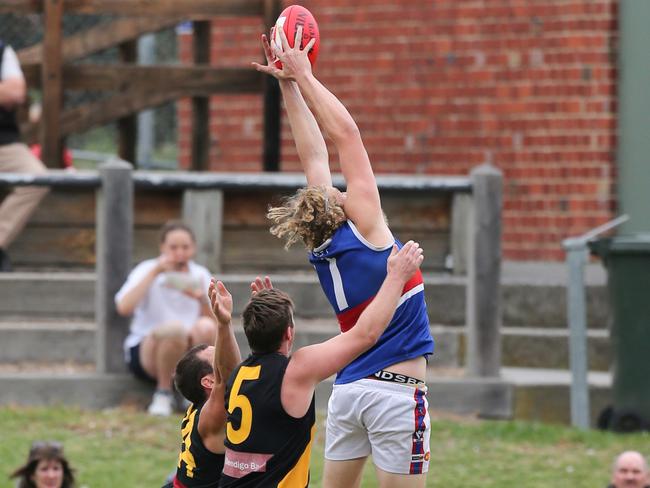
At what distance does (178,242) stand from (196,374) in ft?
11.8

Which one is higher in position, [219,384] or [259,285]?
[259,285]

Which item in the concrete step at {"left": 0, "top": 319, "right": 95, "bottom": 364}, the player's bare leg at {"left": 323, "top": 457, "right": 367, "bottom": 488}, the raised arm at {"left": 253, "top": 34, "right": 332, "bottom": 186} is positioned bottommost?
the player's bare leg at {"left": 323, "top": 457, "right": 367, "bottom": 488}

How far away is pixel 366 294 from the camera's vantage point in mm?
5574

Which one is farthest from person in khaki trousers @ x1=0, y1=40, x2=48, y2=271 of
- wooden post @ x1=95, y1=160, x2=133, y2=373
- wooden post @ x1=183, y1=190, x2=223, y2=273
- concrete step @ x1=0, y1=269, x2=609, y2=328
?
wooden post @ x1=183, y1=190, x2=223, y2=273

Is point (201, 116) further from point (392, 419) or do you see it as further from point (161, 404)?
point (392, 419)

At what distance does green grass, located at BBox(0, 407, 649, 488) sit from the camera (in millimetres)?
8078

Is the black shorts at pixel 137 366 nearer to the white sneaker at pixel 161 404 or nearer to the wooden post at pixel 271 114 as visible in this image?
the white sneaker at pixel 161 404

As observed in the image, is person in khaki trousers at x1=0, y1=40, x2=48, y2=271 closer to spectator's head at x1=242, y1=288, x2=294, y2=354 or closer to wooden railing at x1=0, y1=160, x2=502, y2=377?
wooden railing at x1=0, y1=160, x2=502, y2=377

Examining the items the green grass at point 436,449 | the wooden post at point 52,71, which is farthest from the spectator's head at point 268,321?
the wooden post at point 52,71

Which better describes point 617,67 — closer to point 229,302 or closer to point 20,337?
point 20,337

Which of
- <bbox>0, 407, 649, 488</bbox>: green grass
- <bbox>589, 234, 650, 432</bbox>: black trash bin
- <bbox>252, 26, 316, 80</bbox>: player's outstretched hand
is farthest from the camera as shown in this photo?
<bbox>589, 234, 650, 432</bbox>: black trash bin

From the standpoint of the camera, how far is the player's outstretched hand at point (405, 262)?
5133 millimetres

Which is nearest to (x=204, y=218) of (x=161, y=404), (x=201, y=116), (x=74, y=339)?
(x=74, y=339)

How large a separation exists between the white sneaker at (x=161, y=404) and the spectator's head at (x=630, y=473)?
3009 mm
